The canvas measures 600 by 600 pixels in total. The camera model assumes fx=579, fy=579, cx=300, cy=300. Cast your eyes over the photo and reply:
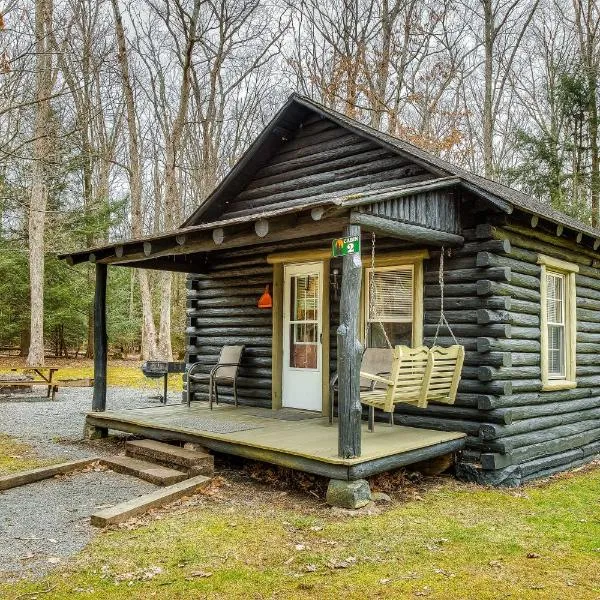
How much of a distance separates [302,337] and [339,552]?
4652 mm

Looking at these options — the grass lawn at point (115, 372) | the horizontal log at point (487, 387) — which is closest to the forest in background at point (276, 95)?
the grass lawn at point (115, 372)

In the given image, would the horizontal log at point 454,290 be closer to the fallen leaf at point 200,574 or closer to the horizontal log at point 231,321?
the horizontal log at point 231,321

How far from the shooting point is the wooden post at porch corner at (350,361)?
5.44m

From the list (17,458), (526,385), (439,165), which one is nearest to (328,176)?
(439,165)

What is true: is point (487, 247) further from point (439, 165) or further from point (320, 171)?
point (320, 171)

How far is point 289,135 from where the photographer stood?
31.6 ft

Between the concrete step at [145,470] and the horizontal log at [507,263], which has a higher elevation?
the horizontal log at [507,263]

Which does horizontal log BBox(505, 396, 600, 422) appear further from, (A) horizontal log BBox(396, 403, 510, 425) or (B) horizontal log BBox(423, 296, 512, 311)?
(B) horizontal log BBox(423, 296, 512, 311)

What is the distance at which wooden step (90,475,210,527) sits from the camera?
194 inches

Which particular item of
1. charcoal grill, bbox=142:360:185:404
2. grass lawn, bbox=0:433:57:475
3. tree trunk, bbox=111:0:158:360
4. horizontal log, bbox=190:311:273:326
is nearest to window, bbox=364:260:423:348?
horizontal log, bbox=190:311:273:326

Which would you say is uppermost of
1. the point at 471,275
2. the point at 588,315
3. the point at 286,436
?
the point at 471,275

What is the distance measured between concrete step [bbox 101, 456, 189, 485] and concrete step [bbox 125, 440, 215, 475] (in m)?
0.09

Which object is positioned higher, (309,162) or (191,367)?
(309,162)

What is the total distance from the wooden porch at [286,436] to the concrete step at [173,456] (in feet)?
0.50
